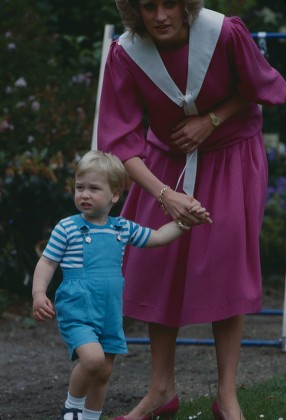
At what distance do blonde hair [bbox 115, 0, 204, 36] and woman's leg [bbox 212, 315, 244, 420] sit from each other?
110cm

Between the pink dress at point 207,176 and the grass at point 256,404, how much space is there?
1.31 ft

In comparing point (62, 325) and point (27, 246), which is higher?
point (62, 325)

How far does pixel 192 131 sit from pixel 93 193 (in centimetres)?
52

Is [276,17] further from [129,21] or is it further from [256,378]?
→ [129,21]

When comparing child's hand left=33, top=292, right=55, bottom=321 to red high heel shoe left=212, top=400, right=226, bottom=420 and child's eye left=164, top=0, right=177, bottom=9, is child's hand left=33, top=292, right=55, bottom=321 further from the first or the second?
child's eye left=164, top=0, right=177, bottom=9

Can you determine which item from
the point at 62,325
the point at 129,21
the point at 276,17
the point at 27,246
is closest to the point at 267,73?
the point at 129,21

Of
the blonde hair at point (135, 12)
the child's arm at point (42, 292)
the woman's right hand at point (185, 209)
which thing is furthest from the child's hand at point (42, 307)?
the blonde hair at point (135, 12)

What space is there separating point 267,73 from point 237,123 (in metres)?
0.22

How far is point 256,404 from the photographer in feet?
14.1

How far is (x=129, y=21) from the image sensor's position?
152 inches

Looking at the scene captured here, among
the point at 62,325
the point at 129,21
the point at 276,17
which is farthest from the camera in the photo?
the point at 276,17

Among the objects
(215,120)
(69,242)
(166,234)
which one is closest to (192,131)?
(215,120)

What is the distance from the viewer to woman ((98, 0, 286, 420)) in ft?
12.6

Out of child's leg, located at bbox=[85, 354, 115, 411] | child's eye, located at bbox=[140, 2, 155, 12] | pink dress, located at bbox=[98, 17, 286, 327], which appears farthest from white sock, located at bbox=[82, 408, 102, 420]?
child's eye, located at bbox=[140, 2, 155, 12]
